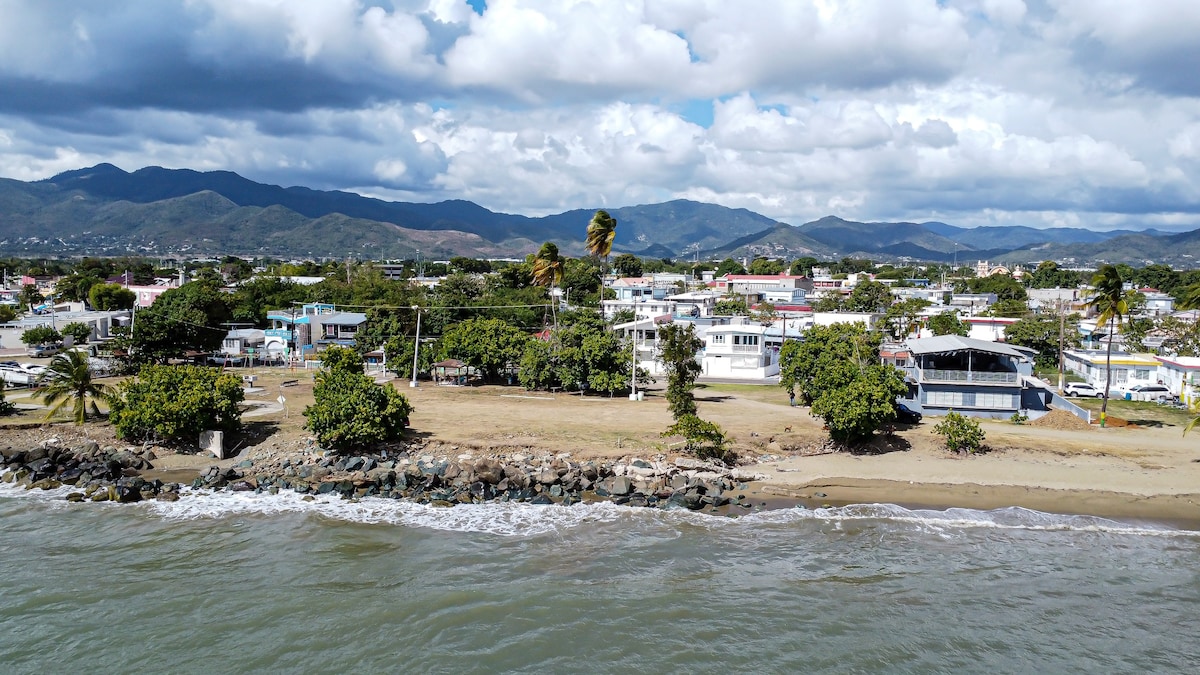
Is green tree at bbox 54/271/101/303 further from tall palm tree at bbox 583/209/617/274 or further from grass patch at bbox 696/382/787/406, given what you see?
grass patch at bbox 696/382/787/406

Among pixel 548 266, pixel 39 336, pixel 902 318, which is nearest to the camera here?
A: pixel 548 266

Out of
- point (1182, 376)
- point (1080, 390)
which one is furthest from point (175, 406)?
point (1182, 376)

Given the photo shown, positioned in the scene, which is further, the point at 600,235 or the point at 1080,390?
the point at 600,235

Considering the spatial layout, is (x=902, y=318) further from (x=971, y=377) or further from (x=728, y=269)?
(x=728, y=269)

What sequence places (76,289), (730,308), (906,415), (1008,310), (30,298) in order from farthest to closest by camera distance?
(30,298) → (76,289) → (730,308) → (1008,310) → (906,415)

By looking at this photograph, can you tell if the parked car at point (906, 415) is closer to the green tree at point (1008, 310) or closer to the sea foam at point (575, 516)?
the sea foam at point (575, 516)

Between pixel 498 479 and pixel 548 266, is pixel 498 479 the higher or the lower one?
the lower one

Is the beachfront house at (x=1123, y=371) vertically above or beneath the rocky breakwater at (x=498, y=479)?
above

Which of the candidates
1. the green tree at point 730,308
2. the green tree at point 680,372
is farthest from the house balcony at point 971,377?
the green tree at point 730,308
